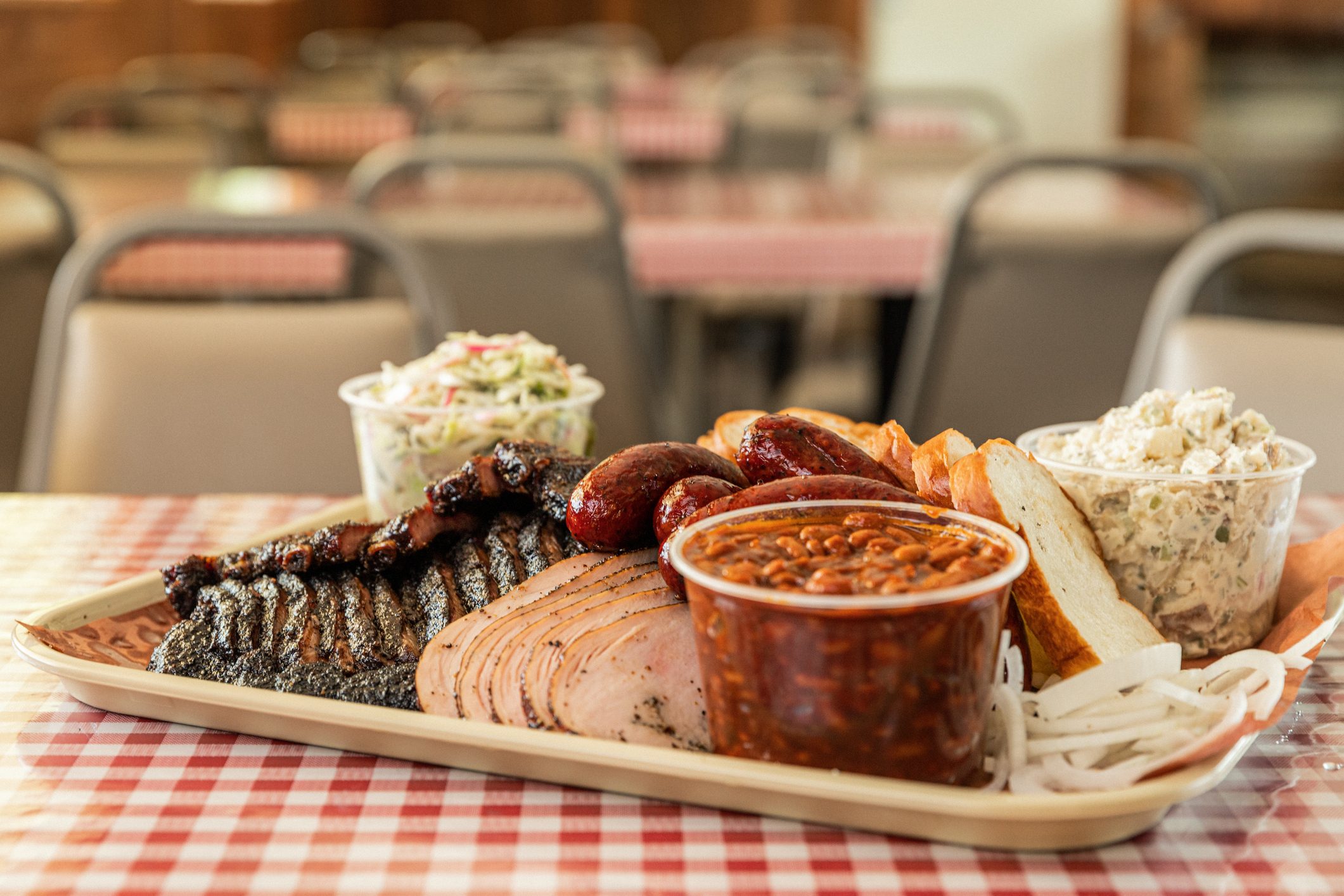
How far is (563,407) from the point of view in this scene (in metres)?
1.27

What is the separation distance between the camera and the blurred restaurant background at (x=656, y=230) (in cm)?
188

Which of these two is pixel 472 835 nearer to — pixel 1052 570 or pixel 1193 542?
pixel 1052 570

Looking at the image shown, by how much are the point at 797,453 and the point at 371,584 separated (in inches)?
11.9

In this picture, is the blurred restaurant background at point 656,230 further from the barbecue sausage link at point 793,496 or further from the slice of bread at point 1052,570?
the barbecue sausage link at point 793,496

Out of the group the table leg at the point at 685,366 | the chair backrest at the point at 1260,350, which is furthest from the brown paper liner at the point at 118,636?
the table leg at the point at 685,366

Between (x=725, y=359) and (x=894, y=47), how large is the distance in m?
5.34

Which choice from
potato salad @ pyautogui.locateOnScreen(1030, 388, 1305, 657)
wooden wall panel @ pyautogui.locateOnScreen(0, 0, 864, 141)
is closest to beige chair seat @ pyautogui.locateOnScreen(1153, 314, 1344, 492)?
potato salad @ pyautogui.locateOnScreen(1030, 388, 1305, 657)

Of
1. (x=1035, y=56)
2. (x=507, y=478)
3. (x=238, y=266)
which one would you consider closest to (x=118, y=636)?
(x=507, y=478)

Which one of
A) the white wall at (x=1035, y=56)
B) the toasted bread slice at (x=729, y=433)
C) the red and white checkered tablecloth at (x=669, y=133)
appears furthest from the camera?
the white wall at (x=1035, y=56)

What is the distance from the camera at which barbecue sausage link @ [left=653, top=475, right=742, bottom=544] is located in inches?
34.8

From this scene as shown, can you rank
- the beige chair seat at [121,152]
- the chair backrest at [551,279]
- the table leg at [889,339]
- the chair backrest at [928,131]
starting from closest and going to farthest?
the chair backrest at [551,279], the table leg at [889,339], the chair backrest at [928,131], the beige chair seat at [121,152]

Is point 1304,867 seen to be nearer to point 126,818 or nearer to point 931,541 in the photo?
point 931,541

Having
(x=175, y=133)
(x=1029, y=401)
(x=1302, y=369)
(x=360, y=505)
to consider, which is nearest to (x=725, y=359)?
(x=175, y=133)

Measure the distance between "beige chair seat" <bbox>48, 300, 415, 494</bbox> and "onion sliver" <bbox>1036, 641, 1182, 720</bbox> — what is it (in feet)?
4.06
